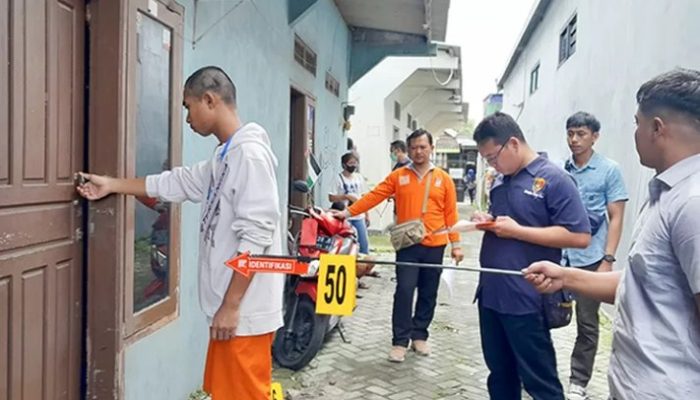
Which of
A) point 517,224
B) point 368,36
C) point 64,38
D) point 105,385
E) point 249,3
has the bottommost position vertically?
point 105,385

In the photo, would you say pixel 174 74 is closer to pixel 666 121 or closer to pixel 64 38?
pixel 64 38

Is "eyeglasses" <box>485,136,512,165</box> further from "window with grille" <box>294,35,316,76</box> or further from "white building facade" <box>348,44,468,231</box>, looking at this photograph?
"white building facade" <box>348,44,468,231</box>

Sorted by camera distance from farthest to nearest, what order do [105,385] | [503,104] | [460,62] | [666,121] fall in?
[503,104]
[460,62]
[105,385]
[666,121]

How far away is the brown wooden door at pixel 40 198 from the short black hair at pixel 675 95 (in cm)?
202

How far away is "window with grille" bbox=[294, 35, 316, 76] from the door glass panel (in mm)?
2905

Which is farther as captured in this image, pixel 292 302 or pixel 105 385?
pixel 292 302

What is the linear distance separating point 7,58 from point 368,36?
289 inches

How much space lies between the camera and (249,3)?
417 cm

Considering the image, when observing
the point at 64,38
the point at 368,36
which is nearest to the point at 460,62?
the point at 368,36

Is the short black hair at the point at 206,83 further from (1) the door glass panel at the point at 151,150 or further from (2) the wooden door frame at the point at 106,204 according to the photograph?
(1) the door glass panel at the point at 151,150

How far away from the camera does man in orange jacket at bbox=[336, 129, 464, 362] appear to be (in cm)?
443

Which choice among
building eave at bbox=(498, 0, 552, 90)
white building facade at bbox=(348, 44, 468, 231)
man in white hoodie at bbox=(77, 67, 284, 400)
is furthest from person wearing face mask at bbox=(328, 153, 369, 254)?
building eave at bbox=(498, 0, 552, 90)

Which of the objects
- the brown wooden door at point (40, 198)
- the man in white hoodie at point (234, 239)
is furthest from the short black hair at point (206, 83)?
the brown wooden door at point (40, 198)

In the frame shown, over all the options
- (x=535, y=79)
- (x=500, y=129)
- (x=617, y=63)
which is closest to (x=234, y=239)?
(x=500, y=129)
